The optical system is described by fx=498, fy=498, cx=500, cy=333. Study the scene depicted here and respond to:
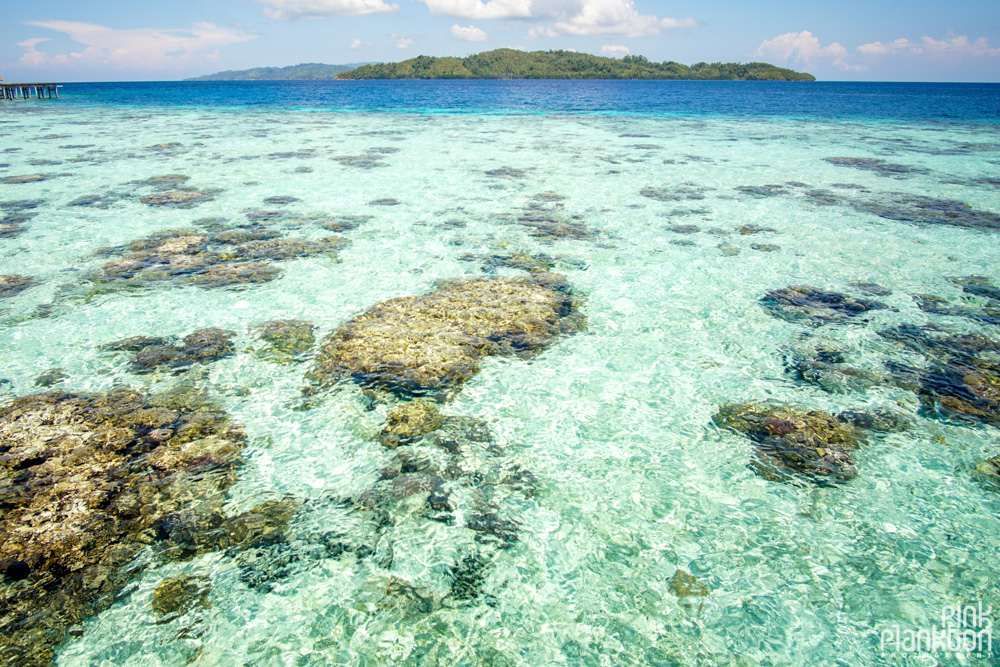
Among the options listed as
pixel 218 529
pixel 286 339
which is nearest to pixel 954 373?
pixel 218 529

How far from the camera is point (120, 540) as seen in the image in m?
3.71

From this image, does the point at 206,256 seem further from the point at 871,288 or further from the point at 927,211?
the point at 927,211

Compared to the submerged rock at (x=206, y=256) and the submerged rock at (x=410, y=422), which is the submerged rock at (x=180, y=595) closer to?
the submerged rock at (x=410, y=422)

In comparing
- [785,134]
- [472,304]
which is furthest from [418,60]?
[472,304]

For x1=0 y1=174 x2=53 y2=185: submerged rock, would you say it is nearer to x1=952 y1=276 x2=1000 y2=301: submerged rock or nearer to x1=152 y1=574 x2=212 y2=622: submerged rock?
x1=152 y1=574 x2=212 y2=622: submerged rock

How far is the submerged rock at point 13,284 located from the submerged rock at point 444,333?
5.50m

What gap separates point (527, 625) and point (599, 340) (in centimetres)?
407

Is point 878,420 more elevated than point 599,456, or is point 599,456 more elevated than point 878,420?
point 878,420

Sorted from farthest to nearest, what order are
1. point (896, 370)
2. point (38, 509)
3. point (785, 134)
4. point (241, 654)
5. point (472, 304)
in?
point (785, 134)
point (472, 304)
point (896, 370)
point (38, 509)
point (241, 654)

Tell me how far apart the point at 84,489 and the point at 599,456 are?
4.42 metres

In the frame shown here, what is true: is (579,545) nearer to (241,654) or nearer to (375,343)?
(241,654)

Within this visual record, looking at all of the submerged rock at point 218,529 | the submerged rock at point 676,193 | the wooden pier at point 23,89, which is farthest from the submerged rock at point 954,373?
the wooden pier at point 23,89

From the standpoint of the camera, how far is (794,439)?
488 cm

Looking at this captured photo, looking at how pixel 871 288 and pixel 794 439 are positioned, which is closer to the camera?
pixel 794 439
